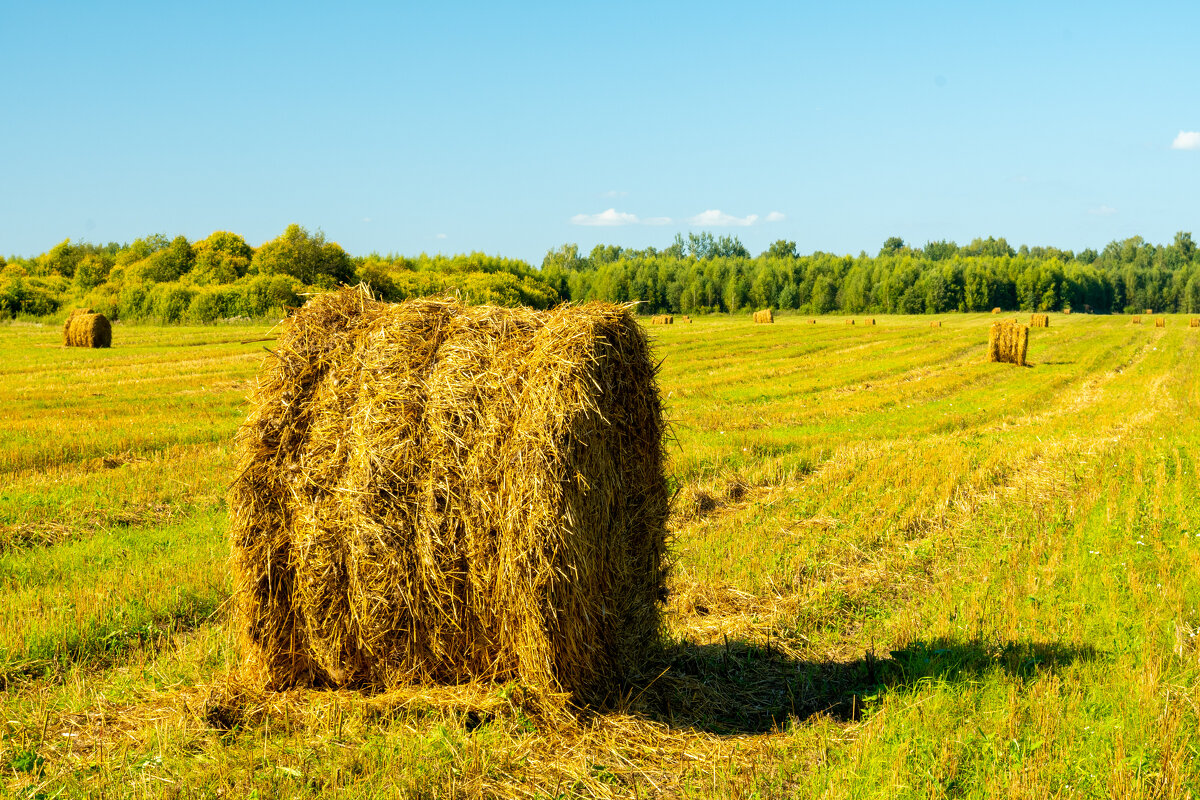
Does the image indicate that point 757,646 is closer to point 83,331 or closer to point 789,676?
point 789,676

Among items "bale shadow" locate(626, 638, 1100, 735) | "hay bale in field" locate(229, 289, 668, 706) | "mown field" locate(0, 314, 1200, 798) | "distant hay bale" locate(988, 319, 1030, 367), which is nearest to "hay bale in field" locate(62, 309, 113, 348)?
"mown field" locate(0, 314, 1200, 798)

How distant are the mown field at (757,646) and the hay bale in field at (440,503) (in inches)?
11.3

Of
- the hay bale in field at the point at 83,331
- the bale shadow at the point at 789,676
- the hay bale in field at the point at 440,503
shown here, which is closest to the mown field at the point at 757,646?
the bale shadow at the point at 789,676

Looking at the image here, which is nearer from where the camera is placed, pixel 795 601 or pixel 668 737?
pixel 668 737

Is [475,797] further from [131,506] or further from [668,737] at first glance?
[131,506]

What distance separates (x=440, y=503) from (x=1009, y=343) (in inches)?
1099

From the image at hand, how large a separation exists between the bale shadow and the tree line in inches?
113

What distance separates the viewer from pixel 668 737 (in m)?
4.98

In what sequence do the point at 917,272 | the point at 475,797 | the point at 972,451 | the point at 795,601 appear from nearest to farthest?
the point at 475,797, the point at 795,601, the point at 972,451, the point at 917,272

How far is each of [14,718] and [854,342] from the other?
38211 millimetres

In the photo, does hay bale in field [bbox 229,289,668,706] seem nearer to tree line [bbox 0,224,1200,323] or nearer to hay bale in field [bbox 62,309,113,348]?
tree line [bbox 0,224,1200,323]

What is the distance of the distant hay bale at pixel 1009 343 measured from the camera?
1127 inches

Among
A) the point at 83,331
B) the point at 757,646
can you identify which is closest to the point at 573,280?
the point at 83,331

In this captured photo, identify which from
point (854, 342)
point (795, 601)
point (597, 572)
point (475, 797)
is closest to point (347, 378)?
point (597, 572)
